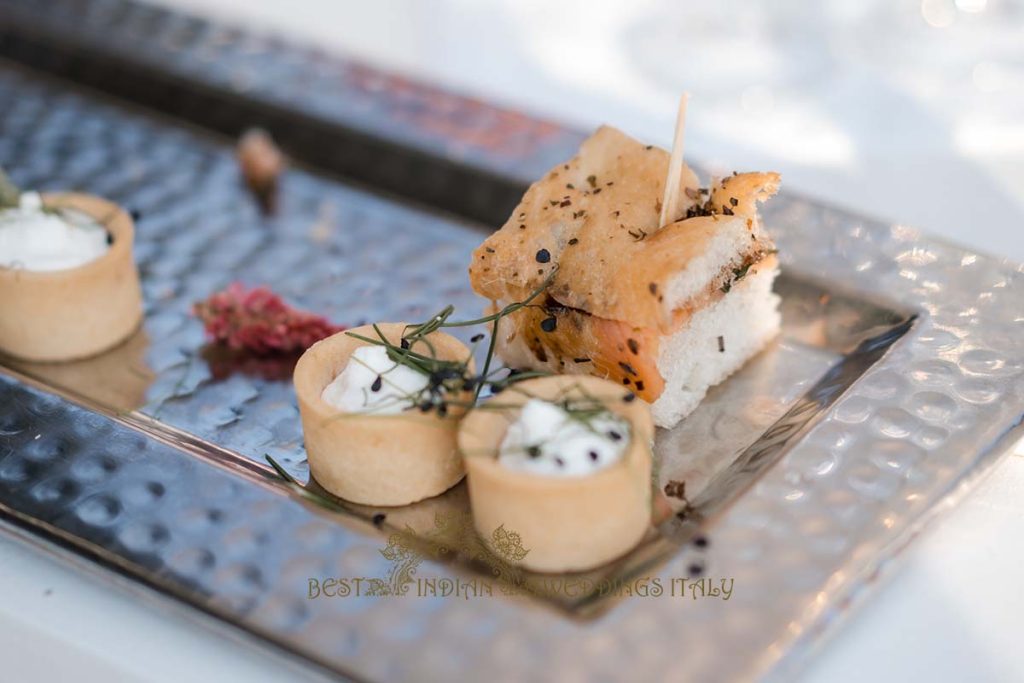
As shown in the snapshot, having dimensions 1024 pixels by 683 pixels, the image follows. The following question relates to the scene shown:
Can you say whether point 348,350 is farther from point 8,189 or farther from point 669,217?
point 8,189

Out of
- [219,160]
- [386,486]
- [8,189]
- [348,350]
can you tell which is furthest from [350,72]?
[386,486]

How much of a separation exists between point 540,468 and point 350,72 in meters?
1.95

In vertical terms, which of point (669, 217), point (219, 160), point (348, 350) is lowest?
point (219, 160)

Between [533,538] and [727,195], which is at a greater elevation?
[727,195]

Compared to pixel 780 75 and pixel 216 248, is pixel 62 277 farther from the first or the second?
pixel 780 75

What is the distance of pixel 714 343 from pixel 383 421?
79cm

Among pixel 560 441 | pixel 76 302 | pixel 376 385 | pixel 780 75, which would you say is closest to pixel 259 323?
pixel 76 302

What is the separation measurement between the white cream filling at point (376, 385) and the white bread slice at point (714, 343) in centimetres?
50

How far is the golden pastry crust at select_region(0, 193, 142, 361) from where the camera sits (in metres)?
2.55

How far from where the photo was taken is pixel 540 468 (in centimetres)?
191

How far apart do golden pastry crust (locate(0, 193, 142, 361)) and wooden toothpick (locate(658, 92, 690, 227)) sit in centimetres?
126

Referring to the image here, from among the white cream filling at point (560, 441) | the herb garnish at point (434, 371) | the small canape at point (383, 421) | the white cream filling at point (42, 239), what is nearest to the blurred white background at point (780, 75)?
the white cream filling at point (42, 239)

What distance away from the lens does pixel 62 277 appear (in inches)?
101

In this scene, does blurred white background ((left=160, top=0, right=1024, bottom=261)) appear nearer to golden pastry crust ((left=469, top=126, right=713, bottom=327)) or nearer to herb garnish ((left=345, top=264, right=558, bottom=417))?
golden pastry crust ((left=469, top=126, right=713, bottom=327))
